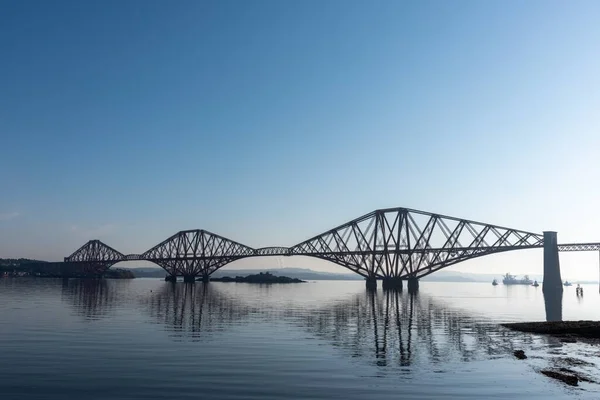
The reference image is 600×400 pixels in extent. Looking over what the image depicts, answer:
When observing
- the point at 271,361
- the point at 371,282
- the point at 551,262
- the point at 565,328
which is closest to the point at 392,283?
the point at 371,282

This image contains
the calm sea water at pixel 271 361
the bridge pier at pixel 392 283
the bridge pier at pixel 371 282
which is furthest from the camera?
the bridge pier at pixel 371 282

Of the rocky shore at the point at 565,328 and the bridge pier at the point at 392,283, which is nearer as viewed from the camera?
the rocky shore at the point at 565,328

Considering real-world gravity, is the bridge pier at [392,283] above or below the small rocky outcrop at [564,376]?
below

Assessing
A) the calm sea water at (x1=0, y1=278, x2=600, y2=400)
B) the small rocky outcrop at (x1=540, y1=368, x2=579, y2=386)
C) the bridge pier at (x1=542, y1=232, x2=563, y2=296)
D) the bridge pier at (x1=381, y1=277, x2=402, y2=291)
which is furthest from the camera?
the bridge pier at (x1=381, y1=277, x2=402, y2=291)

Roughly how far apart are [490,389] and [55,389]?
52.3ft

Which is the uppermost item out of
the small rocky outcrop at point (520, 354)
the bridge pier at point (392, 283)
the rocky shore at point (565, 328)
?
the small rocky outcrop at point (520, 354)

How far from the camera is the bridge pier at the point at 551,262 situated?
113m

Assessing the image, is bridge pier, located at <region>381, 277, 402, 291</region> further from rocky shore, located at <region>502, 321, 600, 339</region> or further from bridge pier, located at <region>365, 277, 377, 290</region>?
rocky shore, located at <region>502, 321, 600, 339</region>

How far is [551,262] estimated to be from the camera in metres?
114

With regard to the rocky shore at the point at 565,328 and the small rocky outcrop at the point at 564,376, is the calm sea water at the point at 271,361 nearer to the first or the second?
the small rocky outcrop at the point at 564,376

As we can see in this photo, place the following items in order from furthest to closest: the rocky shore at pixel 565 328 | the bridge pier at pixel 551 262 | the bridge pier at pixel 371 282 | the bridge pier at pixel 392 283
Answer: the bridge pier at pixel 371 282 → the bridge pier at pixel 392 283 → the bridge pier at pixel 551 262 → the rocky shore at pixel 565 328

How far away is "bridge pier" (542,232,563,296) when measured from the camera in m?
113

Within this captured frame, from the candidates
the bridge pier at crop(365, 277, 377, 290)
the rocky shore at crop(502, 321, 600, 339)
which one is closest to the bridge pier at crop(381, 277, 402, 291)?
the bridge pier at crop(365, 277, 377, 290)

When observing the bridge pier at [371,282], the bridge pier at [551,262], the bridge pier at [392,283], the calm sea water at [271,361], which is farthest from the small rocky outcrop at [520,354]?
the bridge pier at [371,282]
